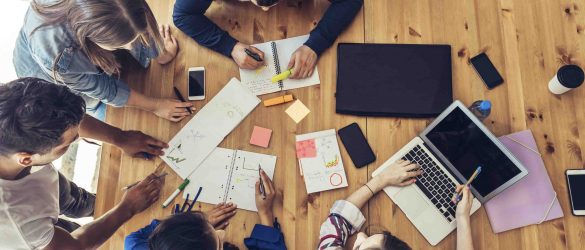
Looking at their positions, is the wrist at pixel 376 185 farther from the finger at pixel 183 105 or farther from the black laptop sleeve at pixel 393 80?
the finger at pixel 183 105

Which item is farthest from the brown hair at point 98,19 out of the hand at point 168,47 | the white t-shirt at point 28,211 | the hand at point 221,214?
the hand at point 221,214

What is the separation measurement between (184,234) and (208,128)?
1.57ft

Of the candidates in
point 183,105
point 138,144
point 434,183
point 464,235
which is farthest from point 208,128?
point 464,235

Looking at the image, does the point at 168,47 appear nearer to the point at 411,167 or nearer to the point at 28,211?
the point at 28,211

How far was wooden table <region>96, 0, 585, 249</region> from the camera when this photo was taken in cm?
154

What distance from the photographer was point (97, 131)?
159cm

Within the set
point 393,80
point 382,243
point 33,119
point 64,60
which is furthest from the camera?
point 393,80

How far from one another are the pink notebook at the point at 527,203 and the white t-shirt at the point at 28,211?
137cm

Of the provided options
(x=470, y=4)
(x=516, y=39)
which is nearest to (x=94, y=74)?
(x=470, y=4)

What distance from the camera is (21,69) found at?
1598 millimetres

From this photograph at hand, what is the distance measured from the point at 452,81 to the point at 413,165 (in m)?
0.35

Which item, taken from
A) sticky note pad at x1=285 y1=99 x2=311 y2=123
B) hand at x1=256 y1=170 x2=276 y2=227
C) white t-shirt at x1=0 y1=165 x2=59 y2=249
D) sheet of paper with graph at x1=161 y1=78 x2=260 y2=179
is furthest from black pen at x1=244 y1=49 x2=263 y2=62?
white t-shirt at x1=0 y1=165 x2=59 y2=249

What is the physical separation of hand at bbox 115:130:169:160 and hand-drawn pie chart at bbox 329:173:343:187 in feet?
1.96

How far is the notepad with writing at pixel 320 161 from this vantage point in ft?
5.16
